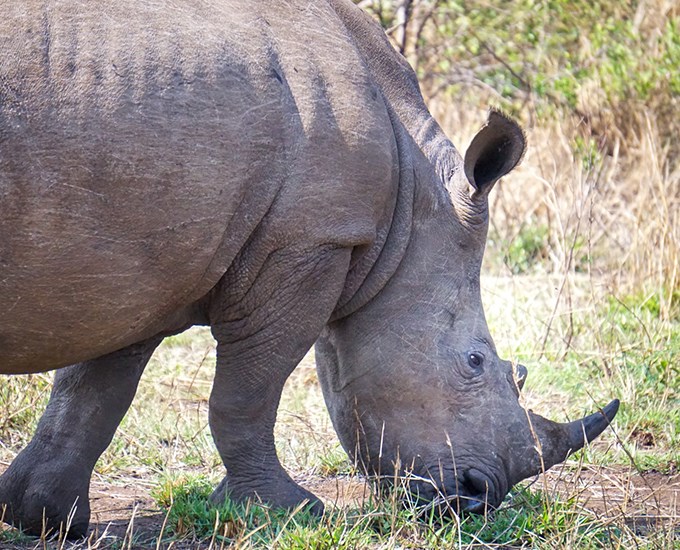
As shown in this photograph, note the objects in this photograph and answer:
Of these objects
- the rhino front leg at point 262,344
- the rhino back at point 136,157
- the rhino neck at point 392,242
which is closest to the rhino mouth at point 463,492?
the rhino front leg at point 262,344

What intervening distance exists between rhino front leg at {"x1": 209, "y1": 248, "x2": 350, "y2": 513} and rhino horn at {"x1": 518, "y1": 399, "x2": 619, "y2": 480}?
972 mm

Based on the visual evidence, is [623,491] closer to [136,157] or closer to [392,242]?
[392,242]

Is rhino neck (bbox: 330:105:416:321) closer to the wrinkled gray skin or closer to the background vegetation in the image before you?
the wrinkled gray skin

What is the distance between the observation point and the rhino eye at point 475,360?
441cm

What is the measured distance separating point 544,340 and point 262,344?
10.6 feet

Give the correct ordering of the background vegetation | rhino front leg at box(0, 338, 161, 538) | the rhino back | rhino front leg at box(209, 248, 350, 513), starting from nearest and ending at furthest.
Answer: the rhino back, rhino front leg at box(209, 248, 350, 513), the background vegetation, rhino front leg at box(0, 338, 161, 538)

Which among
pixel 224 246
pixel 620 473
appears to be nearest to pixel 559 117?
pixel 620 473

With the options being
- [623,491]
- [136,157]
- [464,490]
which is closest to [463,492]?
[464,490]

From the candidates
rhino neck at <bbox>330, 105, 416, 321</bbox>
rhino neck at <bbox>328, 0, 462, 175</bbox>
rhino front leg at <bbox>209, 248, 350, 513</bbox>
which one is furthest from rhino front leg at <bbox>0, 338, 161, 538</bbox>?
rhino neck at <bbox>328, 0, 462, 175</bbox>

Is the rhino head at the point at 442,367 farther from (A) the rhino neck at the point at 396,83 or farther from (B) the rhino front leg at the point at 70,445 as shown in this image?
(B) the rhino front leg at the point at 70,445

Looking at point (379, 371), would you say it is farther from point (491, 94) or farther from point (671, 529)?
point (491, 94)

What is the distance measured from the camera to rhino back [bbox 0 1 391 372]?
10.8 feet

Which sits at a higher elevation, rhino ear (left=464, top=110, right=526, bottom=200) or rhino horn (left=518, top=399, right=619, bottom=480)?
rhino ear (left=464, top=110, right=526, bottom=200)

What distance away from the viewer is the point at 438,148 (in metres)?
4.51
